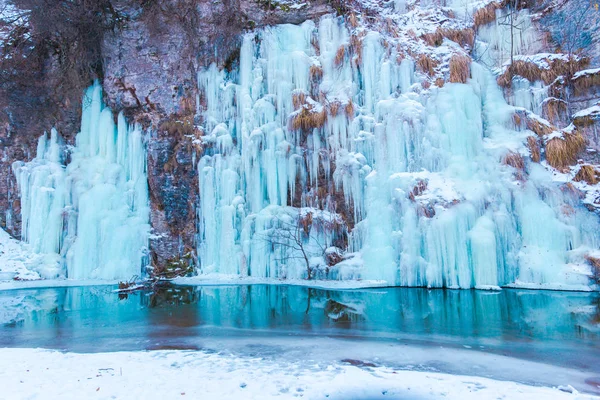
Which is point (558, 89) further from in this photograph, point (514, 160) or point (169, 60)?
point (169, 60)

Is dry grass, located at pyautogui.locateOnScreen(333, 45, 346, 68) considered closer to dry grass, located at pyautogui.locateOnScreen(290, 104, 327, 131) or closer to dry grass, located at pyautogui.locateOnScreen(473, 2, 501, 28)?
dry grass, located at pyautogui.locateOnScreen(290, 104, 327, 131)

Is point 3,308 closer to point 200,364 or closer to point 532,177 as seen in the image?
point 200,364

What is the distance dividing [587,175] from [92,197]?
13.7 metres

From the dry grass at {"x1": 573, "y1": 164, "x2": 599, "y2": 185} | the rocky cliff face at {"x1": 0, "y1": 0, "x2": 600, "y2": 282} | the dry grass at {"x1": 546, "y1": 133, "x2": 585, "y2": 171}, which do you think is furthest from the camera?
the rocky cliff face at {"x1": 0, "y1": 0, "x2": 600, "y2": 282}

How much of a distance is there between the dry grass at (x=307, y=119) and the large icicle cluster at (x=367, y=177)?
4cm

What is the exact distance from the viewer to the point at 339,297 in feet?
28.8

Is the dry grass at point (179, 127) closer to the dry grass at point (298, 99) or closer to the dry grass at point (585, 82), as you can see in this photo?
the dry grass at point (298, 99)

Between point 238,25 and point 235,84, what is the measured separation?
2024 millimetres

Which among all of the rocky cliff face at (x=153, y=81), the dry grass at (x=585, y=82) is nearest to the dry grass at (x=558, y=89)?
the dry grass at (x=585, y=82)

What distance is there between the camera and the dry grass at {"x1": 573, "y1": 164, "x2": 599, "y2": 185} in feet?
30.7

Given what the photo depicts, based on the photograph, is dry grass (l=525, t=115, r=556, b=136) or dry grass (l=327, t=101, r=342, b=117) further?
dry grass (l=327, t=101, r=342, b=117)

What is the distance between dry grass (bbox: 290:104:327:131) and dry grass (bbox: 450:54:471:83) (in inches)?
147

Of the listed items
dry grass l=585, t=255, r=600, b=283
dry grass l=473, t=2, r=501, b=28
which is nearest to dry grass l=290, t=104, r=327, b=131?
dry grass l=473, t=2, r=501, b=28

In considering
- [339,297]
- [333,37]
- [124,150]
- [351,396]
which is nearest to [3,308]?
[124,150]
